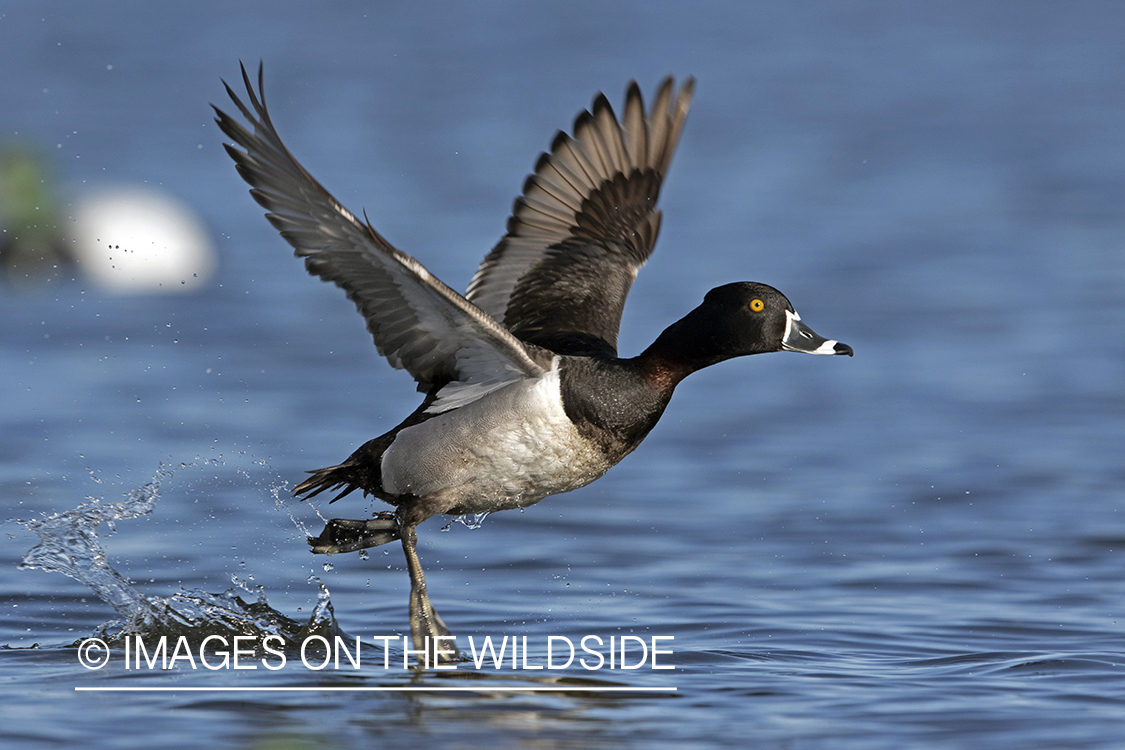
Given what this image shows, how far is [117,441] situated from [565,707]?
5.30m

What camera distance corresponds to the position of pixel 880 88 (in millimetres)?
23875

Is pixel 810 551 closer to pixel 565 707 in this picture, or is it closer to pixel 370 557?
pixel 370 557

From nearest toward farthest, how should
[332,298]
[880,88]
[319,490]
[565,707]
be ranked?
[565,707]
[319,490]
[332,298]
[880,88]

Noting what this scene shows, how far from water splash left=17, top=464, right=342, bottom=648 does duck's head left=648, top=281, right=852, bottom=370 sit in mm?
1833

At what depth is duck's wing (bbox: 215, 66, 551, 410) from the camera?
520 cm

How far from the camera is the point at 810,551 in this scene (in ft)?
26.8

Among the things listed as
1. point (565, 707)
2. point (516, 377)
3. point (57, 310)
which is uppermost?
point (57, 310)

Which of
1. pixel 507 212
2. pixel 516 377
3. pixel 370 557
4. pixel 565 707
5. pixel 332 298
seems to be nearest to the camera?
pixel 565 707

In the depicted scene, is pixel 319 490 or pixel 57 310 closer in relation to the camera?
pixel 319 490

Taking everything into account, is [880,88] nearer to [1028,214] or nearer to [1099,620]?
[1028,214]

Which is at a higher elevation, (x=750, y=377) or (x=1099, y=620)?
(x=750, y=377)

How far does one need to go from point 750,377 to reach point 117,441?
203 inches

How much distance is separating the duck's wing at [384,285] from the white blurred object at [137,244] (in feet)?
27.7

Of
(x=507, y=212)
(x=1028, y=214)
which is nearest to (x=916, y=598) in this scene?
(x=507, y=212)
